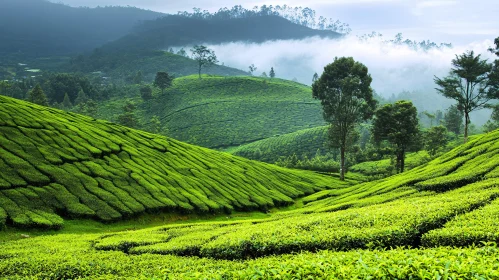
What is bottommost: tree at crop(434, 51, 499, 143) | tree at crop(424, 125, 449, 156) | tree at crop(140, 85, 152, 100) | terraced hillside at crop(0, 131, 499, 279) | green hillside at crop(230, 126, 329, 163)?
green hillside at crop(230, 126, 329, 163)

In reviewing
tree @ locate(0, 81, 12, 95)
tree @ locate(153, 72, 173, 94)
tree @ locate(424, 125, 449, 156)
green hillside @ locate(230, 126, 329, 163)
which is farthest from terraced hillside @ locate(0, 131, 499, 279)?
tree @ locate(153, 72, 173, 94)

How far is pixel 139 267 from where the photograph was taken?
15906 mm

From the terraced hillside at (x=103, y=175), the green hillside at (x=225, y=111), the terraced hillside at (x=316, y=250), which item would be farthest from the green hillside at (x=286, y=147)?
the terraced hillside at (x=316, y=250)

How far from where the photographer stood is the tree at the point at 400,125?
2250 inches

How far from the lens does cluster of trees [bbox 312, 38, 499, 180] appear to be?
54.3 metres

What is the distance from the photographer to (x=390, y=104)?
59.9 metres

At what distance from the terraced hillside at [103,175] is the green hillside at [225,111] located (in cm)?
8801

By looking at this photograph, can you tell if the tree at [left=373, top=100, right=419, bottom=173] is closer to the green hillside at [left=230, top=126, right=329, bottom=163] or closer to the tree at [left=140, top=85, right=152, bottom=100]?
the green hillside at [left=230, top=126, right=329, bottom=163]

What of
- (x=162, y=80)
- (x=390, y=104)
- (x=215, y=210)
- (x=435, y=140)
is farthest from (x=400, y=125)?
(x=162, y=80)

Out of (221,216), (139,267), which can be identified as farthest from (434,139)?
(139,267)

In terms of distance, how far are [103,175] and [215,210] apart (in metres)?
12.0

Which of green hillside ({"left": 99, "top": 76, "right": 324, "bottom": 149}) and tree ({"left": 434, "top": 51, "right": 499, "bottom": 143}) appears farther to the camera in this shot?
green hillside ({"left": 99, "top": 76, "right": 324, "bottom": 149})

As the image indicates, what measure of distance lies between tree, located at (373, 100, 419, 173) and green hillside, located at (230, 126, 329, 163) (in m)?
63.0

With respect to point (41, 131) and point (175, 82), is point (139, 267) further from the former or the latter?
point (175, 82)
